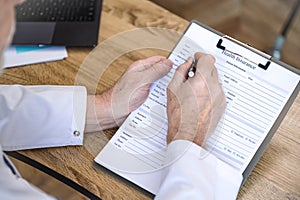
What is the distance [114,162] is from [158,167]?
9cm

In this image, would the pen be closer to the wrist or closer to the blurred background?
the wrist

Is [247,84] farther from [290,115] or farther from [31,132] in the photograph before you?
[31,132]

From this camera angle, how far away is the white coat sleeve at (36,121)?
99 cm

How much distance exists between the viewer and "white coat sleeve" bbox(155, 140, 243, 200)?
877 mm

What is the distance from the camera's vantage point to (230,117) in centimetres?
97

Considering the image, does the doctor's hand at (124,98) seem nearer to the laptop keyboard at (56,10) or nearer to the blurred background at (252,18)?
the laptop keyboard at (56,10)

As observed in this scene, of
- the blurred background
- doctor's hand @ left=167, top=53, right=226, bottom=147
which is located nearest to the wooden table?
doctor's hand @ left=167, top=53, right=226, bottom=147

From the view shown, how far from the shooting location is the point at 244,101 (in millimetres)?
984

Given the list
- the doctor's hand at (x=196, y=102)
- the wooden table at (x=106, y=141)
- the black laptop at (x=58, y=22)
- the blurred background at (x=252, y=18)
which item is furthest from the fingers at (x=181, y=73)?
the blurred background at (x=252, y=18)

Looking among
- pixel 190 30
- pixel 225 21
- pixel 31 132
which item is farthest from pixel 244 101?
pixel 225 21

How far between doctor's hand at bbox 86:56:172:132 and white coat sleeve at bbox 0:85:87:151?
0.12 ft

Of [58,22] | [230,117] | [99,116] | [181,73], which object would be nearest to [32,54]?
→ [58,22]

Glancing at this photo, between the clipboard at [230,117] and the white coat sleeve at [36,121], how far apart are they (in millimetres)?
83

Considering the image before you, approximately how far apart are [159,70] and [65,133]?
0.23 m
